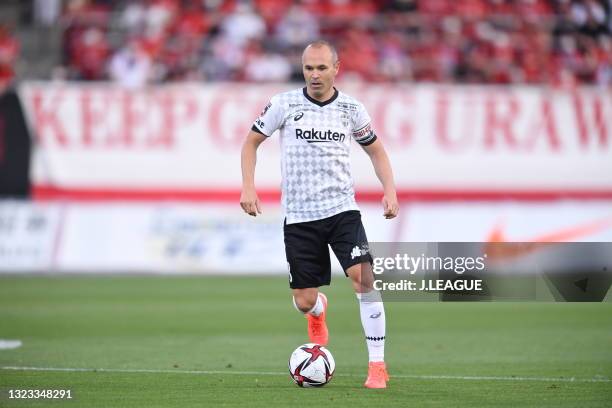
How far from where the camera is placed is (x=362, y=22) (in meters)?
24.4

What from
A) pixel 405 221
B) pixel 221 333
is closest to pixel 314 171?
pixel 221 333

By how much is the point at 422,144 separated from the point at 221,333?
11163 millimetres

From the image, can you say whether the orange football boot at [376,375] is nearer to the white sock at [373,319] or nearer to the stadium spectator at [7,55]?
the white sock at [373,319]

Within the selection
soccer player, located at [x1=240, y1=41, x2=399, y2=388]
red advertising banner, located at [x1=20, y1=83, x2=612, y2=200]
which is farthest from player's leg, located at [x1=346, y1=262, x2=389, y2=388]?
red advertising banner, located at [x1=20, y1=83, x2=612, y2=200]

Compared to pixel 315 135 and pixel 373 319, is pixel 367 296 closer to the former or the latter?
pixel 373 319

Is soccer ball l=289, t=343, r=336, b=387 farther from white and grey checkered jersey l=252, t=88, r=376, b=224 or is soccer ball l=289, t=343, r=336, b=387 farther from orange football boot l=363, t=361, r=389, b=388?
white and grey checkered jersey l=252, t=88, r=376, b=224

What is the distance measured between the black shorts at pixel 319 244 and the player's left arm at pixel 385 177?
0.31 metres

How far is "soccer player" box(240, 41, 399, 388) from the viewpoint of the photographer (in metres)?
9.03

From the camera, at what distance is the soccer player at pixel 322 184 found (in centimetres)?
903


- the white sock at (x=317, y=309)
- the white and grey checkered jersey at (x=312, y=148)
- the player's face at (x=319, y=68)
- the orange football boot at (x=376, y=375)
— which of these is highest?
the player's face at (x=319, y=68)

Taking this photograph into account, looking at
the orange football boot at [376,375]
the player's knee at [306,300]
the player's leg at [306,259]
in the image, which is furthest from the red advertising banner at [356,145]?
the orange football boot at [376,375]

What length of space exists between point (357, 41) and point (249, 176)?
15543 millimetres

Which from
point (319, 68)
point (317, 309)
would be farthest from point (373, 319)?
point (319, 68)

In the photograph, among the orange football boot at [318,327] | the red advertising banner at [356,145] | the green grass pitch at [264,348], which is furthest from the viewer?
the red advertising banner at [356,145]
